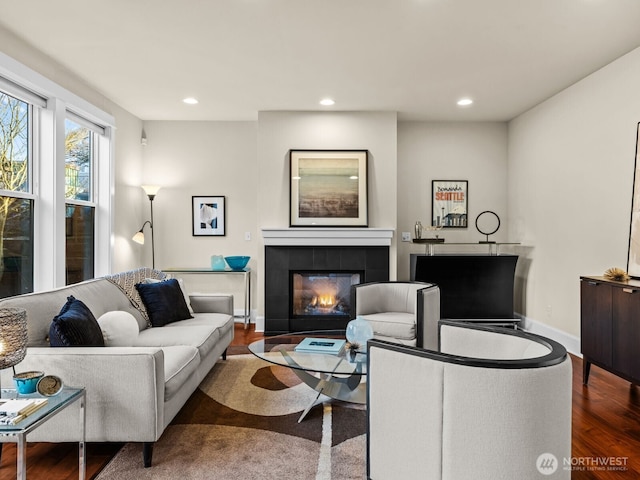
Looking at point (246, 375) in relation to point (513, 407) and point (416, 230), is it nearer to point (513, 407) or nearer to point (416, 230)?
point (513, 407)

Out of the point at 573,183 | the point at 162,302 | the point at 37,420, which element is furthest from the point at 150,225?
the point at 573,183

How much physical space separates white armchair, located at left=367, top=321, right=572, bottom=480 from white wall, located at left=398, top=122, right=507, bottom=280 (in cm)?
398

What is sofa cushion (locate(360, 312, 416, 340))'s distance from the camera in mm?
3562

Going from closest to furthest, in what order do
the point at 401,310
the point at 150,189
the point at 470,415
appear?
the point at 470,415
the point at 401,310
the point at 150,189

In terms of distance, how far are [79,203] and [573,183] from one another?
474cm

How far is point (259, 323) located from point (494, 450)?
3899 mm

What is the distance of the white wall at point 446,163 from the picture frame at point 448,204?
2.1 inches

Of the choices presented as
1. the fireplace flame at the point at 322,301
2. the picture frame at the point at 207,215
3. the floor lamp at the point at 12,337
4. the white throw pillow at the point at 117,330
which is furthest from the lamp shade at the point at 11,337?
the picture frame at the point at 207,215

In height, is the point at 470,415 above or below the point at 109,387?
above

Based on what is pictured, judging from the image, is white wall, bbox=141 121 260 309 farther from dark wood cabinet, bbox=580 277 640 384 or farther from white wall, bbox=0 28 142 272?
Result: dark wood cabinet, bbox=580 277 640 384

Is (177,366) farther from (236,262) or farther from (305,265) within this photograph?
(236,262)

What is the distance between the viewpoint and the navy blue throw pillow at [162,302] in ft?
11.2

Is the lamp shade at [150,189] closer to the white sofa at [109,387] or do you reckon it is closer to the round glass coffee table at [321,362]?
the round glass coffee table at [321,362]

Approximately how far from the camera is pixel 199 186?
5.66 metres
